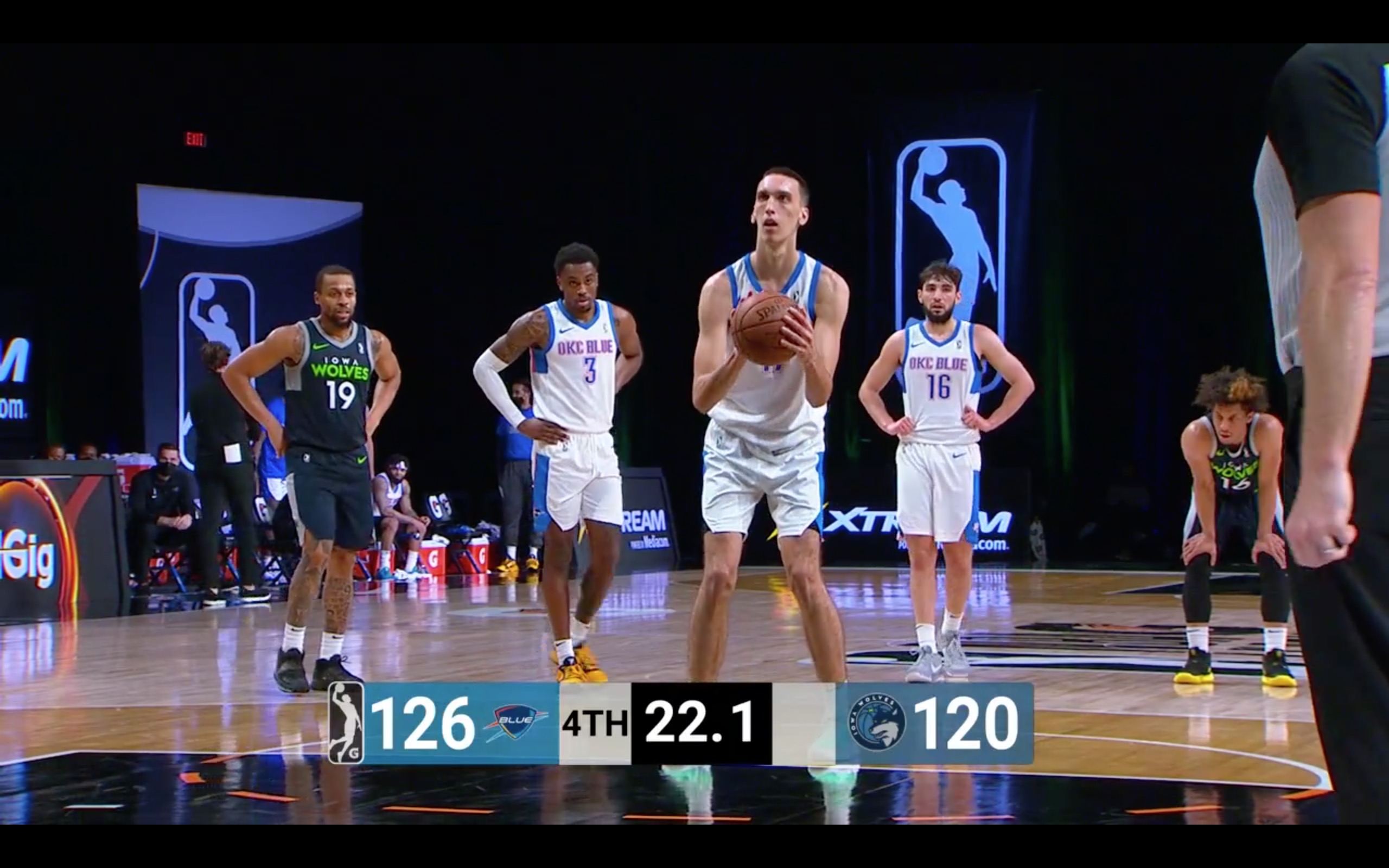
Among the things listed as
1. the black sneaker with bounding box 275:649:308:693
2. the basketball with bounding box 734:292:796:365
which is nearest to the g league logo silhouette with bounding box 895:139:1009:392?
the black sneaker with bounding box 275:649:308:693

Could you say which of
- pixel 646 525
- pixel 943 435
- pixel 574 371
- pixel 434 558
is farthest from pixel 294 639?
pixel 646 525

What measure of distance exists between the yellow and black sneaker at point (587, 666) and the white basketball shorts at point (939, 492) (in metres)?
1.65

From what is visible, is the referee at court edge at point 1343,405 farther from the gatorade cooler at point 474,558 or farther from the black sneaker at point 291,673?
the gatorade cooler at point 474,558

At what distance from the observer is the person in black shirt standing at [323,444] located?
727 cm

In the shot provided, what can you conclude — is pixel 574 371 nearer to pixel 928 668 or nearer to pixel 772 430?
pixel 928 668

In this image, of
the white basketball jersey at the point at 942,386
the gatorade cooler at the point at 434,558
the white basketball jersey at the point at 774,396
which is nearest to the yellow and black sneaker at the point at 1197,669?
the white basketball jersey at the point at 942,386

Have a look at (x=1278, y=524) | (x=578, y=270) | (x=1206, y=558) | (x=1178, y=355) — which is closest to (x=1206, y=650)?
(x=1206, y=558)

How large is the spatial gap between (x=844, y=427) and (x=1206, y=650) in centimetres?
1061

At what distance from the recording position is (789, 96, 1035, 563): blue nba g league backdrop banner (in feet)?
54.5

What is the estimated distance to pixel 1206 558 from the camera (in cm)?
745

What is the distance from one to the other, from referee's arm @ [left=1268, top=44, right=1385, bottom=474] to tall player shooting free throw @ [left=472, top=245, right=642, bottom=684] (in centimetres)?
518

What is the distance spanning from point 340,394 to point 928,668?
2950 mm
